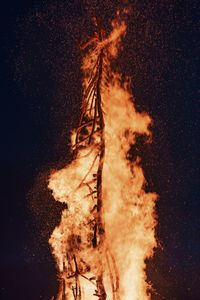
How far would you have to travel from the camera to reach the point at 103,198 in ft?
7.09

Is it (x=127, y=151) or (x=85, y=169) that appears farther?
(x=127, y=151)

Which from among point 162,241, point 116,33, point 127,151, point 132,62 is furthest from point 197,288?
point 116,33

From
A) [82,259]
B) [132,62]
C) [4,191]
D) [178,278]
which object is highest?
[4,191]

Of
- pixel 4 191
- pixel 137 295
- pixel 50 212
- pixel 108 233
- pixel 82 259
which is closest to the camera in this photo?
pixel 82 259

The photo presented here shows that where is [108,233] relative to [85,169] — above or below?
below

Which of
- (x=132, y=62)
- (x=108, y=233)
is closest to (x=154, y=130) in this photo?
(x=132, y=62)

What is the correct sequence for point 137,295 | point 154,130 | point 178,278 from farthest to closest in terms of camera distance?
point 178,278 < point 154,130 < point 137,295

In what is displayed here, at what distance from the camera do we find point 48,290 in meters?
6.79

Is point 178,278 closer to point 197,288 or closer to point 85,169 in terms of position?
point 197,288

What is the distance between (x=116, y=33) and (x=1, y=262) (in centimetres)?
1060

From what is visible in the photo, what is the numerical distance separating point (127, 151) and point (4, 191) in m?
7.50

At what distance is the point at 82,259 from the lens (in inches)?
72.0

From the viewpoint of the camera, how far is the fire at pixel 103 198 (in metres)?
1.79

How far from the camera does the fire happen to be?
1.79 metres
